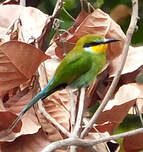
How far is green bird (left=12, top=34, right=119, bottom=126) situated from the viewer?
108 cm

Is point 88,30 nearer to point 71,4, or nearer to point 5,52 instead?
point 5,52

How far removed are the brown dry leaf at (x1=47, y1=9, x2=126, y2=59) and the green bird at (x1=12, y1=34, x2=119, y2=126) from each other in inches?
0.7

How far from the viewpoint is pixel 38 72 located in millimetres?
1089

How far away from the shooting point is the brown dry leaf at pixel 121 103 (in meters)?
1.05

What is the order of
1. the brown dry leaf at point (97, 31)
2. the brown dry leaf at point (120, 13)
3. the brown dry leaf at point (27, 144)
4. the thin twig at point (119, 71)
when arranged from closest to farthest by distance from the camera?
the thin twig at point (119, 71)
the brown dry leaf at point (27, 144)
the brown dry leaf at point (97, 31)
the brown dry leaf at point (120, 13)

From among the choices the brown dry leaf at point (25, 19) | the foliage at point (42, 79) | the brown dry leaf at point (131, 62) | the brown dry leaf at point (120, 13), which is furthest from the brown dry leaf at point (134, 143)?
the brown dry leaf at point (120, 13)

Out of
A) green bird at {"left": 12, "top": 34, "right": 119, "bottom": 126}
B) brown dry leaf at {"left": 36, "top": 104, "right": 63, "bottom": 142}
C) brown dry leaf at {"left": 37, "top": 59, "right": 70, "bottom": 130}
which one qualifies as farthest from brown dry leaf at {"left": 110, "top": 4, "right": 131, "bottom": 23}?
brown dry leaf at {"left": 36, "top": 104, "right": 63, "bottom": 142}

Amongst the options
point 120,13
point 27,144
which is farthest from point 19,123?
point 120,13

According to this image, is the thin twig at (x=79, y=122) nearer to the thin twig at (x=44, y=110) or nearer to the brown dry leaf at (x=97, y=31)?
the thin twig at (x=44, y=110)

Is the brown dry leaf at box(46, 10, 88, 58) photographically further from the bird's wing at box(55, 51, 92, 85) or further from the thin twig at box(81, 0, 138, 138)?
the thin twig at box(81, 0, 138, 138)

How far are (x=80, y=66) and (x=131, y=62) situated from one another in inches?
5.5

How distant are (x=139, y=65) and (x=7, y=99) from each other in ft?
0.78

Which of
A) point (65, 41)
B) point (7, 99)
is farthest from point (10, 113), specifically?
point (65, 41)

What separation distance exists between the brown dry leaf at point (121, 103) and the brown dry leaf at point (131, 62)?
35 millimetres
